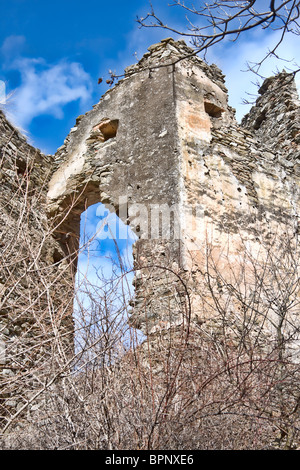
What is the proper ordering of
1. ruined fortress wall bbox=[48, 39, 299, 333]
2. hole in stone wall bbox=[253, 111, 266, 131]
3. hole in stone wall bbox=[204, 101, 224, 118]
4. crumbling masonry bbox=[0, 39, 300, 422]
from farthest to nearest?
hole in stone wall bbox=[253, 111, 266, 131] < hole in stone wall bbox=[204, 101, 224, 118] < ruined fortress wall bbox=[48, 39, 299, 333] < crumbling masonry bbox=[0, 39, 300, 422]

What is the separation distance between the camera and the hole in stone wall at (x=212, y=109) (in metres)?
→ 7.11

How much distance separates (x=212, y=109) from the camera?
284 inches

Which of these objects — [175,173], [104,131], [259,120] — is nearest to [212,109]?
[104,131]

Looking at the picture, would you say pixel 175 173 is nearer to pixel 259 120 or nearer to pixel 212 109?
pixel 212 109

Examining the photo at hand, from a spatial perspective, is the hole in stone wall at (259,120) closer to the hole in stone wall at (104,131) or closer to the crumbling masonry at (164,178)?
the crumbling masonry at (164,178)

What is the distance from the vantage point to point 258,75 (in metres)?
3.20

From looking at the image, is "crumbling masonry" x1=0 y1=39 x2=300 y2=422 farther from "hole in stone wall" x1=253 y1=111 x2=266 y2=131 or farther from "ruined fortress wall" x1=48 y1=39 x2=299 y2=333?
"hole in stone wall" x1=253 y1=111 x2=266 y2=131

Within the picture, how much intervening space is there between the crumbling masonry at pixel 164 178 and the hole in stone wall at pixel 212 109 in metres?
0.02

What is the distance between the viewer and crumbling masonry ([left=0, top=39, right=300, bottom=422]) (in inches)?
214

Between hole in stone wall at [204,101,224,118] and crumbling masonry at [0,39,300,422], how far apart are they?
21 millimetres

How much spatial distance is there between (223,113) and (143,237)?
284 centimetres

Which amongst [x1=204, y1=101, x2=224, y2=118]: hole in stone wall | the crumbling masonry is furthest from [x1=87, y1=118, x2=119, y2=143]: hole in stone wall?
[x1=204, y1=101, x2=224, y2=118]: hole in stone wall
